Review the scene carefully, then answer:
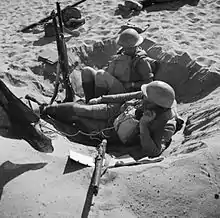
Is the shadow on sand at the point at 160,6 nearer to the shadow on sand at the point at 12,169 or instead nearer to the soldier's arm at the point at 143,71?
the soldier's arm at the point at 143,71

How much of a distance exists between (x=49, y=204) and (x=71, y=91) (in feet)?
7.47

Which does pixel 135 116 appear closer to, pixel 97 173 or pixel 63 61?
pixel 97 173

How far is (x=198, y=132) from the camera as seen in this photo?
429cm

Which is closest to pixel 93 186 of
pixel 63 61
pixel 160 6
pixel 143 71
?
pixel 143 71

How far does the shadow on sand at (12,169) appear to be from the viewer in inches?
136

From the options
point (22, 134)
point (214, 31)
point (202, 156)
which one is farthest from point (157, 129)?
point (214, 31)

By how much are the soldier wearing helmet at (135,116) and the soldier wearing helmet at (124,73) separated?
32 centimetres

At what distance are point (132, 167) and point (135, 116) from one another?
3.10 ft

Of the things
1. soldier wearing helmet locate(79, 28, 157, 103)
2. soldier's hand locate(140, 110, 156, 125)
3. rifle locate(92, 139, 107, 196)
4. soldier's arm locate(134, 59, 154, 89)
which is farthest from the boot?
rifle locate(92, 139, 107, 196)

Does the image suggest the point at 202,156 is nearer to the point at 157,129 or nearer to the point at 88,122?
the point at 157,129

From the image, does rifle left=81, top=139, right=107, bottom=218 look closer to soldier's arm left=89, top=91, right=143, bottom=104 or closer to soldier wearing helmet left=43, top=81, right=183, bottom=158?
soldier wearing helmet left=43, top=81, right=183, bottom=158

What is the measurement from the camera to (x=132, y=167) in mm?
3496

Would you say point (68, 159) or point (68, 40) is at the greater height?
point (68, 159)

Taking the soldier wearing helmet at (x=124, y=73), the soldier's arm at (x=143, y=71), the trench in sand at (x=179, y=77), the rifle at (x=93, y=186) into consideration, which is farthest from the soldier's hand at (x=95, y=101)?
the rifle at (x=93, y=186)
